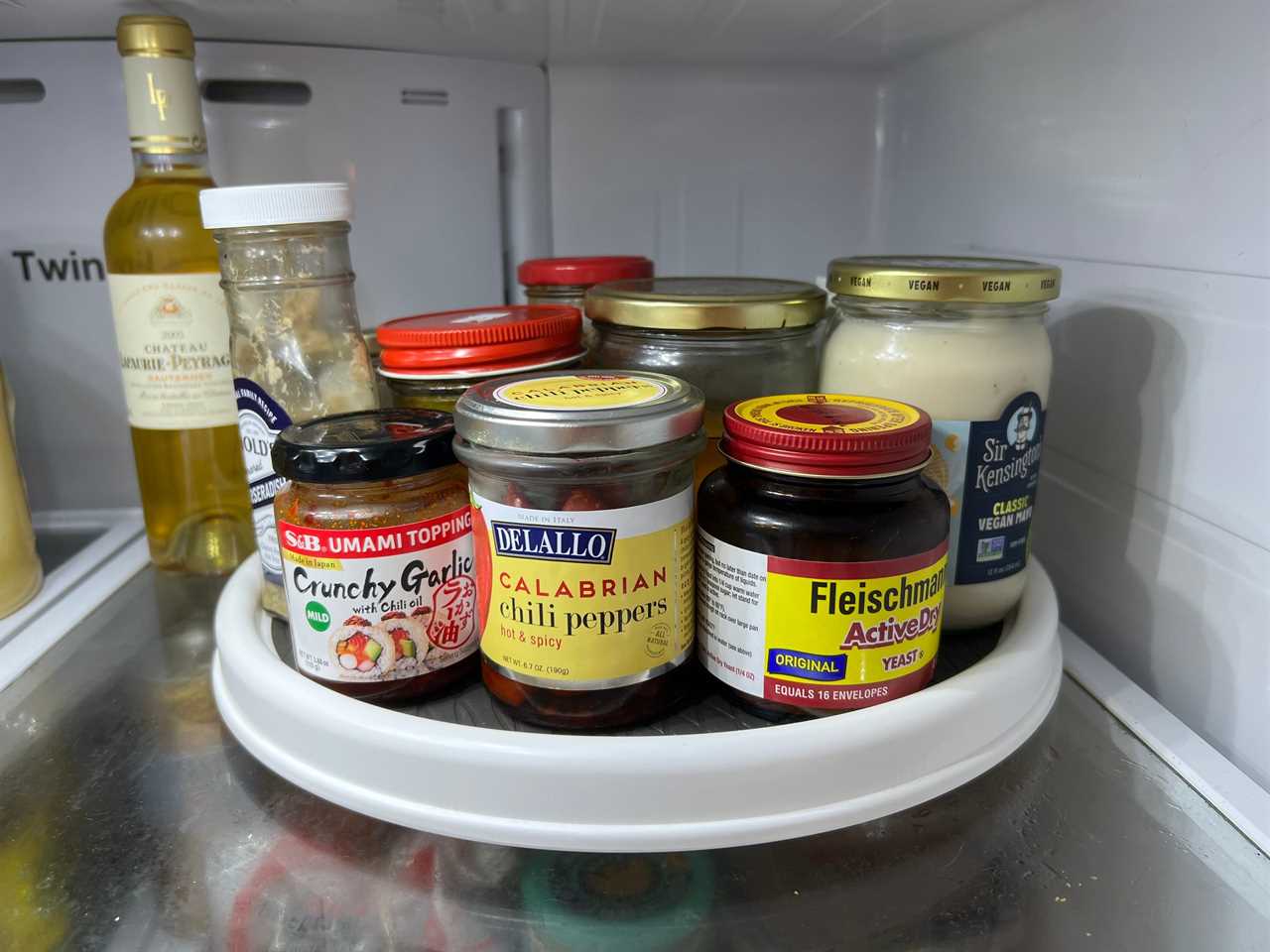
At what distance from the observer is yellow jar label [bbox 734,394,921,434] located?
1.55 feet

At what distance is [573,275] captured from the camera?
74 centimetres

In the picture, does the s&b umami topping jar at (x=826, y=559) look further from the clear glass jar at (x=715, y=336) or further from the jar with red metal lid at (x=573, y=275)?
the jar with red metal lid at (x=573, y=275)

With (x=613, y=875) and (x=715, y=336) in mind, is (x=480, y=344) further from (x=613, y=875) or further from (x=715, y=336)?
(x=613, y=875)

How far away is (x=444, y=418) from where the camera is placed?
55 centimetres

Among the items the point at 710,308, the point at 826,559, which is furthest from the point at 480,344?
the point at 826,559

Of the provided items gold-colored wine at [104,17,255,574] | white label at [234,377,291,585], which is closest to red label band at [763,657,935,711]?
white label at [234,377,291,585]

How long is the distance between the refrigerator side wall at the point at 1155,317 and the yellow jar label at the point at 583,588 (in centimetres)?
34

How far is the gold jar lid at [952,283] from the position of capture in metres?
0.52

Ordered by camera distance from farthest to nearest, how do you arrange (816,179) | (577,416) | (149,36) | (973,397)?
1. (816,179)
2. (149,36)
3. (973,397)
4. (577,416)

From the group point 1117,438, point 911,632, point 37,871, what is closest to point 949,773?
point 911,632

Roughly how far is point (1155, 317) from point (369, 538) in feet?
1.70

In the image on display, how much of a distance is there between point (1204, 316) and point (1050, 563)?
26 centimetres

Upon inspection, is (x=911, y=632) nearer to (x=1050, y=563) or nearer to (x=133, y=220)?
(x=1050, y=563)

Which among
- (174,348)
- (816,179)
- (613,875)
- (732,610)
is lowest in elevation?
(613,875)
